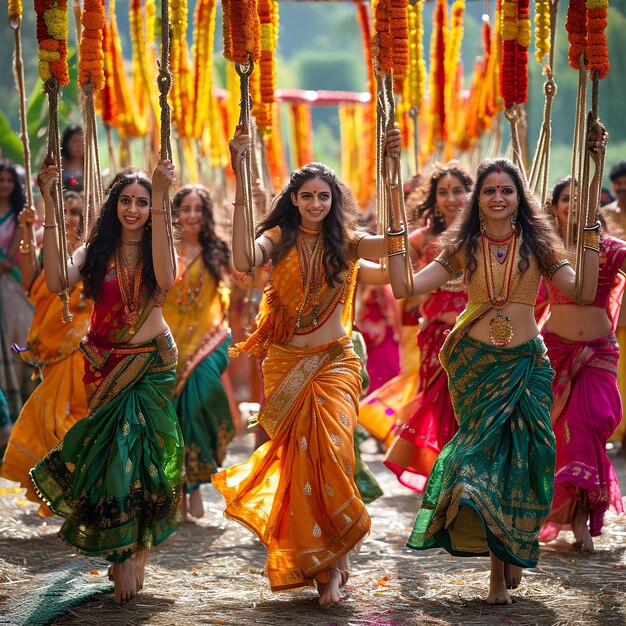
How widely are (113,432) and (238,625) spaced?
0.92m

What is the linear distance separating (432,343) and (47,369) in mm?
2049

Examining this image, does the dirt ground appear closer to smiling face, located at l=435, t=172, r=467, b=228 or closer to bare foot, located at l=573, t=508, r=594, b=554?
bare foot, located at l=573, t=508, r=594, b=554

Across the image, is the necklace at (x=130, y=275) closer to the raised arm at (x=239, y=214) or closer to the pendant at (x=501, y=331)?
the raised arm at (x=239, y=214)

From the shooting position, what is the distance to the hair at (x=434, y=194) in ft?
19.6

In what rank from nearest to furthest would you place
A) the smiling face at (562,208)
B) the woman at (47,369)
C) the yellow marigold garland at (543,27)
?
the yellow marigold garland at (543,27)
the smiling face at (562,208)
the woman at (47,369)

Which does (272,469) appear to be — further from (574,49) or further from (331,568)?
(574,49)

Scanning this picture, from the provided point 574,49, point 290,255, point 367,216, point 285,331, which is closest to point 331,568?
point 285,331

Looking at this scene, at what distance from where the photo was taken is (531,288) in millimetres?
4363

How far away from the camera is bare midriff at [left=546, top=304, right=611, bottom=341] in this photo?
5.20 m

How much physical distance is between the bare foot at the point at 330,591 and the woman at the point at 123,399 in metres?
0.66

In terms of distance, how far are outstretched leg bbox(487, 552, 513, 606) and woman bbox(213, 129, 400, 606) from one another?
513 mm

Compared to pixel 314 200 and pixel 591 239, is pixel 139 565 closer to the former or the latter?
pixel 314 200

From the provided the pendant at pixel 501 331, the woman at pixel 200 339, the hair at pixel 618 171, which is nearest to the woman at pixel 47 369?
the woman at pixel 200 339

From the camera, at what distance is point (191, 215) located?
20.4ft
